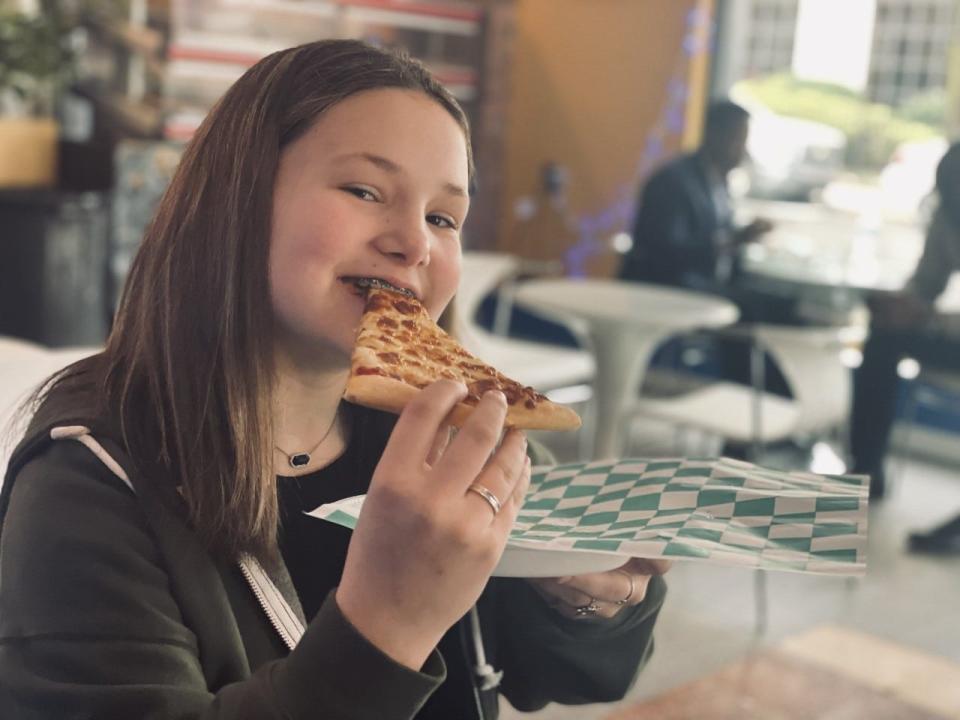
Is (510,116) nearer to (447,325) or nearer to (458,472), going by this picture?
(447,325)

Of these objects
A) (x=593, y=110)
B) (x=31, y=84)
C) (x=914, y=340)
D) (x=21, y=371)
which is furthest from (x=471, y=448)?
(x=593, y=110)

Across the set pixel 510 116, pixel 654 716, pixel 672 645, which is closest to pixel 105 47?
pixel 510 116

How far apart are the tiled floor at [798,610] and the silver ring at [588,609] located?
1590mm

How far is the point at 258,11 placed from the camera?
5.45m

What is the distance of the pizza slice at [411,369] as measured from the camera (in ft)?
2.36

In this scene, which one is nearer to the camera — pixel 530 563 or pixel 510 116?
pixel 530 563

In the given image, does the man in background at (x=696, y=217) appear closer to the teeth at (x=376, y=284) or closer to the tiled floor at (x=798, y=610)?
the tiled floor at (x=798, y=610)

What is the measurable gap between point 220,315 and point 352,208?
13 cm

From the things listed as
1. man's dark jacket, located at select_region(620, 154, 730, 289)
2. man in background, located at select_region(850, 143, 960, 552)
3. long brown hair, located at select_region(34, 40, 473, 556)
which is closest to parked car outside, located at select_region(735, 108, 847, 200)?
man's dark jacket, located at select_region(620, 154, 730, 289)

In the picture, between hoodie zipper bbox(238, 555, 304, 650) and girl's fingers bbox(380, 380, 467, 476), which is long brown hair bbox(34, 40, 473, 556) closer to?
hoodie zipper bbox(238, 555, 304, 650)

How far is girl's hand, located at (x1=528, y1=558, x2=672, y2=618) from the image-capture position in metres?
0.94

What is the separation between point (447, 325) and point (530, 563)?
1.26 ft

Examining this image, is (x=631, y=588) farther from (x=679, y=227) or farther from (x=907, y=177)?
(x=907, y=177)

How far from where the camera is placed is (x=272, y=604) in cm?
80
